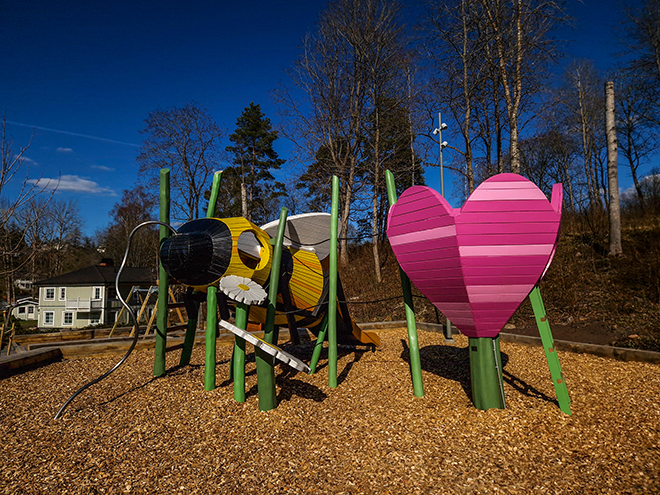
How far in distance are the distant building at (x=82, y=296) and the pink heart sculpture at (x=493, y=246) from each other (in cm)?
2190

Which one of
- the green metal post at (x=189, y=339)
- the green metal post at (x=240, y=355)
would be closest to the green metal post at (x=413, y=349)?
the green metal post at (x=240, y=355)

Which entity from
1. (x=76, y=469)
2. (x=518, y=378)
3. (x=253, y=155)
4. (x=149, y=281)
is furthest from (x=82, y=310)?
(x=518, y=378)

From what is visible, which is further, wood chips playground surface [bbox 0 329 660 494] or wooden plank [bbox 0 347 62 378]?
wooden plank [bbox 0 347 62 378]

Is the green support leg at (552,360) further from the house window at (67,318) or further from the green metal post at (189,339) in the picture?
the house window at (67,318)

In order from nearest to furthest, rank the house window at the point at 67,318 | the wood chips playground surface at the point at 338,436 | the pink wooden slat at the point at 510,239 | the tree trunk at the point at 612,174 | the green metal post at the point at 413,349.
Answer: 1. the wood chips playground surface at the point at 338,436
2. the pink wooden slat at the point at 510,239
3. the green metal post at the point at 413,349
4. the tree trunk at the point at 612,174
5. the house window at the point at 67,318

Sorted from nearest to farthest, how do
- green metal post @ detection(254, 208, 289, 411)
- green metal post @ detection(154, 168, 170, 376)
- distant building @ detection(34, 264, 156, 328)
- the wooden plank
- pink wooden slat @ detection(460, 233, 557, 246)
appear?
pink wooden slat @ detection(460, 233, 557, 246) → green metal post @ detection(254, 208, 289, 411) → green metal post @ detection(154, 168, 170, 376) → the wooden plank → distant building @ detection(34, 264, 156, 328)

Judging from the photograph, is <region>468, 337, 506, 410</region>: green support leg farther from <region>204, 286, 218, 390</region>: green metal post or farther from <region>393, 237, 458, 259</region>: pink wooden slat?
<region>204, 286, 218, 390</region>: green metal post

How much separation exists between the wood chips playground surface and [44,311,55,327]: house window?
73.7 feet

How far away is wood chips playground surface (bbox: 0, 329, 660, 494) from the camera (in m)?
2.60

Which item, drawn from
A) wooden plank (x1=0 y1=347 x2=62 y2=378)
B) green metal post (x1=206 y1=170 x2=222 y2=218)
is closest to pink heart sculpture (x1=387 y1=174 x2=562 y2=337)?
green metal post (x1=206 y1=170 x2=222 y2=218)

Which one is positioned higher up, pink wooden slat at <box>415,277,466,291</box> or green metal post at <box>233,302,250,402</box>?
pink wooden slat at <box>415,277,466,291</box>

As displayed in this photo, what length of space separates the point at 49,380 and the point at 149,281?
1862 centimetres

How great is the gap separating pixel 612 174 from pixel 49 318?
97.9ft

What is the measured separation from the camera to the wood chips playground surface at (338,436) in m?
2.60
